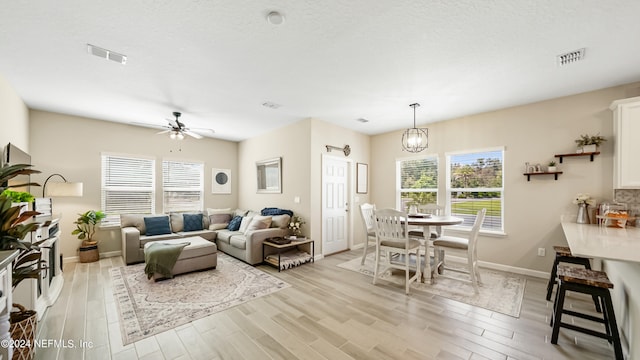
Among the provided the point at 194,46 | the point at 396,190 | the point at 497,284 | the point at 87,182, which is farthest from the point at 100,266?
the point at 497,284

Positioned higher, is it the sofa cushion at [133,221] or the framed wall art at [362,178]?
the framed wall art at [362,178]

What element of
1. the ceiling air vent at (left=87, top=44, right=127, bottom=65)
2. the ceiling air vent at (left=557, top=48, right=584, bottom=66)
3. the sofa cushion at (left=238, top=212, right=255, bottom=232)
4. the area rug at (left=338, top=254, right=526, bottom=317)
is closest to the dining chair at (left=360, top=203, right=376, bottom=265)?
the area rug at (left=338, top=254, right=526, bottom=317)

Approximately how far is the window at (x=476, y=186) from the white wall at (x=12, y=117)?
662 cm

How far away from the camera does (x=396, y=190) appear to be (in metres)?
5.66

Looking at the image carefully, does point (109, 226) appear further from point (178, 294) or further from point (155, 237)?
point (178, 294)

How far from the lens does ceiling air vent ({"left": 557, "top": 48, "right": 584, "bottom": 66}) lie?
8.13 ft

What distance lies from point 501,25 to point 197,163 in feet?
20.7

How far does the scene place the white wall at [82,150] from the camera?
14.5ft

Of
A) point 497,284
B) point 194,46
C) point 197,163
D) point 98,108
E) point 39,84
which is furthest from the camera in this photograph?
point 197,163

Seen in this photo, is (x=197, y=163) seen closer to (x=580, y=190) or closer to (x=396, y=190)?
(x=396, y=190)

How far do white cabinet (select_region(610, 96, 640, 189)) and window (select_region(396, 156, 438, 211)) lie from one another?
2401 mm

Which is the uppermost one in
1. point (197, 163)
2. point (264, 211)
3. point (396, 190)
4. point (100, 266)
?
point (197, 163)

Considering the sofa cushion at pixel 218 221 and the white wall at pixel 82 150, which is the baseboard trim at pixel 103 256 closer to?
the white wall at pixel 82 150

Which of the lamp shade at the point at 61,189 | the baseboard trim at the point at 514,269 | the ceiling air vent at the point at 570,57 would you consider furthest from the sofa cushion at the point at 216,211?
the ceiling air vent at the point at 570,57
